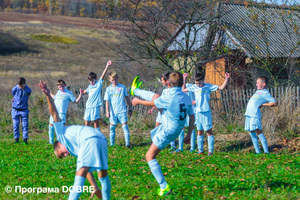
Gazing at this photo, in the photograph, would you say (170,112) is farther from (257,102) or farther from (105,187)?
(257,102)

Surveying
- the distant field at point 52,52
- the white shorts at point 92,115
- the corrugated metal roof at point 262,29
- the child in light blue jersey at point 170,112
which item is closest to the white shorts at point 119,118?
the white shorts at point 92,115

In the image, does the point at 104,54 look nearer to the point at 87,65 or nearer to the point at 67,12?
the point at 87,65

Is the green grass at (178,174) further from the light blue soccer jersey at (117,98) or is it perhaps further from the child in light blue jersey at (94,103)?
A: the child in light blue jersey at (94,103)

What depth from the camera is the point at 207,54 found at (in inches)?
620

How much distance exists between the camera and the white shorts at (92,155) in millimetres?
4284

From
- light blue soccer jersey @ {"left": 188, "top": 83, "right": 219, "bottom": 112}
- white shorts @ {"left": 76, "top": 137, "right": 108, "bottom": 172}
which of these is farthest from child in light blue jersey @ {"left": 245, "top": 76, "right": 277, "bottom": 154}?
white shorts @ {"left": 76, "top": 137, "right": 108, "bottom": 172}

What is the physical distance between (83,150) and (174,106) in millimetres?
1751

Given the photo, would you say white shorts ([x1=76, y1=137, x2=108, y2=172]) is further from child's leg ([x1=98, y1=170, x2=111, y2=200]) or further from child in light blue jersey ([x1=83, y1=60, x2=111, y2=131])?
child in light blue jersey ([x1=83, y1=60, x2=111, y2=131])

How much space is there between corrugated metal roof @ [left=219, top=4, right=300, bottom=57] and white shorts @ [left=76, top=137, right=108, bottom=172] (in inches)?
461

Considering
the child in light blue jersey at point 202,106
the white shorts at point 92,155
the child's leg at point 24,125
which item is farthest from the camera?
the child's leg at point 24,125

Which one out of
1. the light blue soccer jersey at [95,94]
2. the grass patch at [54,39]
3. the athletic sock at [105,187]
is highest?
the grass patch at [54,39]

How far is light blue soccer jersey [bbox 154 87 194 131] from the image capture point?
5.42m

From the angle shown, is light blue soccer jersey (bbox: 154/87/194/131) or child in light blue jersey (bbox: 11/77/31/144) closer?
light blue soccer jersey (bbox: 154/87/194/131)

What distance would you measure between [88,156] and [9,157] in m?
5.35
